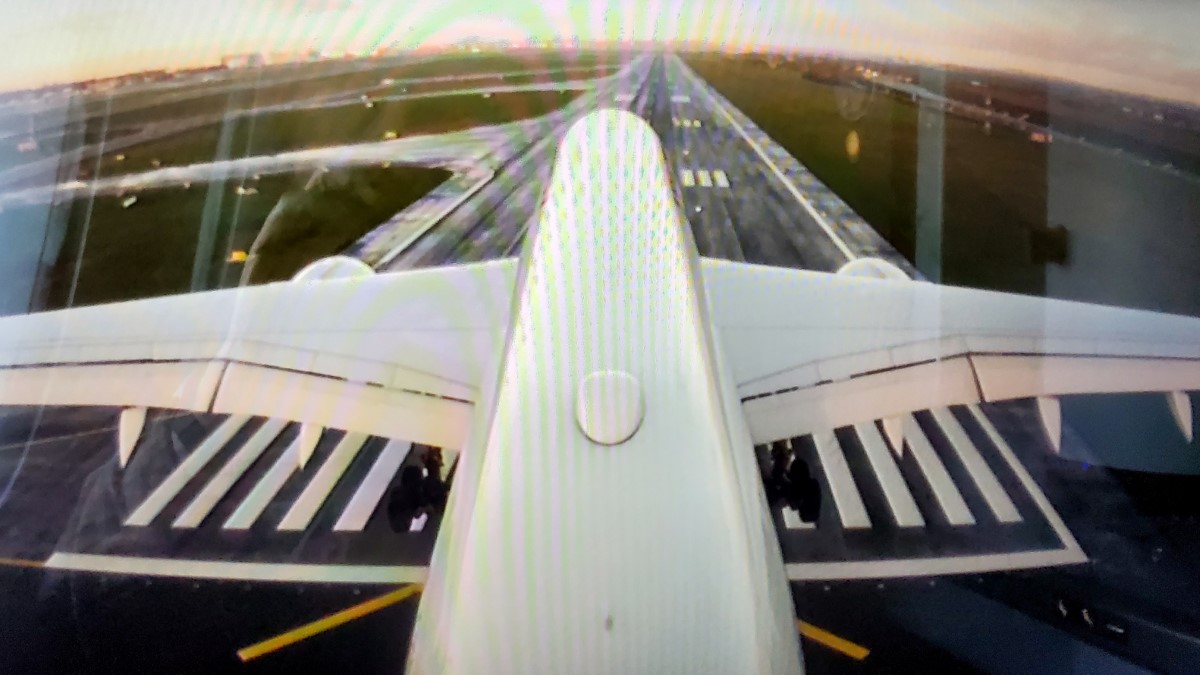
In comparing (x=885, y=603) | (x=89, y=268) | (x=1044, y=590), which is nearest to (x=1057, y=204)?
(x=1044, y=590)

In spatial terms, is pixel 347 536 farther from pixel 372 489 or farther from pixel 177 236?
pixel 177 236

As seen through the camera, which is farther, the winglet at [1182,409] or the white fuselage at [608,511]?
the winglet at [1182,409]

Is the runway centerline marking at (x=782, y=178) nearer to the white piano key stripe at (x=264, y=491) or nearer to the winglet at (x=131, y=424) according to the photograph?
the white piano key stripe at (x=264, y=491)

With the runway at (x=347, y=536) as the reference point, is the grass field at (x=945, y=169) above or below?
above

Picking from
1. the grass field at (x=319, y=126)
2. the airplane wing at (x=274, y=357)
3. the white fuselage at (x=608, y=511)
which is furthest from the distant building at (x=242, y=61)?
the white fuselage at (x=608, y=511)

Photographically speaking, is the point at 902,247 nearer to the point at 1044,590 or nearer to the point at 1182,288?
the point at 1182,288

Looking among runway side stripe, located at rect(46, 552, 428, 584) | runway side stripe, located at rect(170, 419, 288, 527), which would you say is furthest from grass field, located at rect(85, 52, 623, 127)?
runway side stripe, located at rect(46, 552, 428, 584)

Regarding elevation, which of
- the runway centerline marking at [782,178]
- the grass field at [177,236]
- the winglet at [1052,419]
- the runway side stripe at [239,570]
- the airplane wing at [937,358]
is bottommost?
the runway side stripe at [239,570]

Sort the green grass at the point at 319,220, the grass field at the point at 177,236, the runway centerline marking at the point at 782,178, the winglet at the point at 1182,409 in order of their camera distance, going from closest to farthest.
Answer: the winglet at the point at 1182,409
the grass field at the point at 177,236
the green grass at the point at 319,220
the runway centerline marking at the point at 782,178
